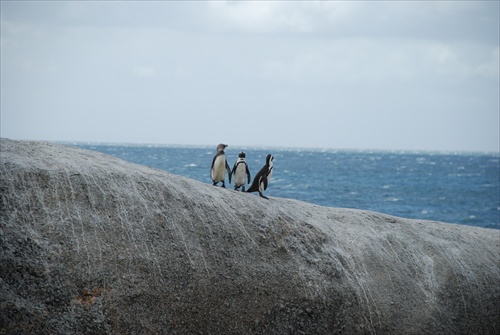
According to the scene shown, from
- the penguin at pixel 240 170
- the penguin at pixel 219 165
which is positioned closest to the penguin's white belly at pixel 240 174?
the penguin at pixel 240 170

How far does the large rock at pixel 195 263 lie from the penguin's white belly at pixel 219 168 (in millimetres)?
1080

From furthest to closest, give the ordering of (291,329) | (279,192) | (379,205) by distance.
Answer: (279,192) → (379,205) → (291,329)

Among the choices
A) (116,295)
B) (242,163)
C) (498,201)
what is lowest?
(498,201)

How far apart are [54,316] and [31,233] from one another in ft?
4.46

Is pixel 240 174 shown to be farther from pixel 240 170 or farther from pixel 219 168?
pixel 219 168

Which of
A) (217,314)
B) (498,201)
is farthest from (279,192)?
(217,314)

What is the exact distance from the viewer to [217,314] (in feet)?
36.6

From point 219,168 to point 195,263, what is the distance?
3173 mm

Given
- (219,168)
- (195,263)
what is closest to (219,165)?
(219,168)

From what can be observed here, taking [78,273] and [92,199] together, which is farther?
[92,199]

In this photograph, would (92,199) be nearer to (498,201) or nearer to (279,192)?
(279,192)

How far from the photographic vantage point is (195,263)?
11172 mm

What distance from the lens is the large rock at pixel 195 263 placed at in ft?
33.0

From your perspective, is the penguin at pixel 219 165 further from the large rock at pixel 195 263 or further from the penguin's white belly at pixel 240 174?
the large rock at pixel 195 263
